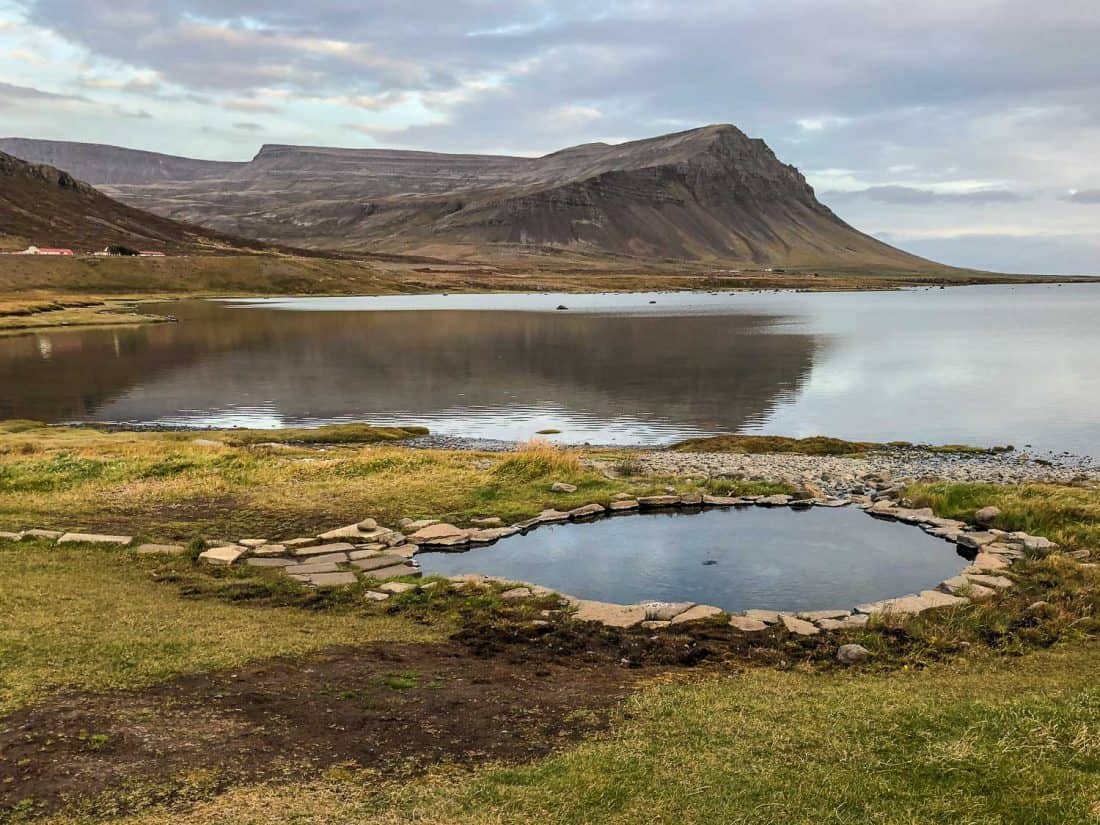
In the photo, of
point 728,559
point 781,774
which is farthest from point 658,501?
point 781,774

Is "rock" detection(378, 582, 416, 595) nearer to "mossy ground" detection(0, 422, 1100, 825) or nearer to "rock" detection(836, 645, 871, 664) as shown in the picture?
"mossy ground" detection(0, 422, 1100, 825)

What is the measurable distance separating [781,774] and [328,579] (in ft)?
40.4

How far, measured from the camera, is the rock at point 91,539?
2123 centimetres

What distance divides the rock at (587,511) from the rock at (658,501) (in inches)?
59.1

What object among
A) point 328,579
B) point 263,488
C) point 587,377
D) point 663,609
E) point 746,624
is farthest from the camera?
point 587,377

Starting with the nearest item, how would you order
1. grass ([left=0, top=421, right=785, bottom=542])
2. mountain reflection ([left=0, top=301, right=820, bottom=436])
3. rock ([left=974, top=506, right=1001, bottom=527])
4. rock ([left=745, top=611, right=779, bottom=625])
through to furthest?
rock ([left=745, top=611, right=779, bottom=625])
rock ([left=974, top=506, right=1001, bottom=527])
grass ([left=0, top=421, right=785, bottom=542])
mountain reflection ([left=0, top=301, right=820, bottom=436])

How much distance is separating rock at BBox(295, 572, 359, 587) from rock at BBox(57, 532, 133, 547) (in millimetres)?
5776

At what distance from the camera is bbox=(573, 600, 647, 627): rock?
1670 centimetres

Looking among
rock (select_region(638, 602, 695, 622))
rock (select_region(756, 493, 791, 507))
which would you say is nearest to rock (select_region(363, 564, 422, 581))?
rock (select_region(638, 602, 695, 622))

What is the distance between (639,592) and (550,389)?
47.9m

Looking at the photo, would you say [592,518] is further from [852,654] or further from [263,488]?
[852,654]

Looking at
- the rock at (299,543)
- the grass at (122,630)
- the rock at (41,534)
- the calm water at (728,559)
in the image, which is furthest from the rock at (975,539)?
the rock at (41,534)

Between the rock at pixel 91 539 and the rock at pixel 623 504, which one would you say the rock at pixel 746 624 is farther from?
the rock at pixel 91 539

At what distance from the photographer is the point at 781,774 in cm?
1002
